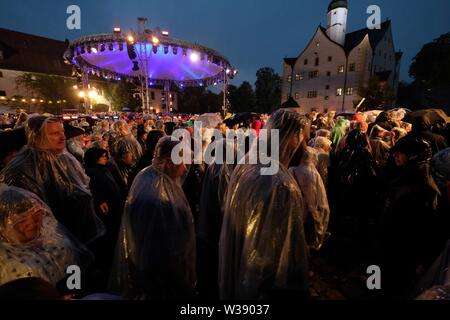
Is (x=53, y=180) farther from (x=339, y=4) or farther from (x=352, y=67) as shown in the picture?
(x=339, y=4)

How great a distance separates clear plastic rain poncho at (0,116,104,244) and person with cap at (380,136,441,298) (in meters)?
3.59

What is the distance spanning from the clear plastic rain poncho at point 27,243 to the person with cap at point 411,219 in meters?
3.27

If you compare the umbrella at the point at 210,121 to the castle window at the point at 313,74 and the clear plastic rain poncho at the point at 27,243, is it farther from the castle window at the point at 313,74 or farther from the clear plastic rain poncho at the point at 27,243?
the castle window at the point at 313,74

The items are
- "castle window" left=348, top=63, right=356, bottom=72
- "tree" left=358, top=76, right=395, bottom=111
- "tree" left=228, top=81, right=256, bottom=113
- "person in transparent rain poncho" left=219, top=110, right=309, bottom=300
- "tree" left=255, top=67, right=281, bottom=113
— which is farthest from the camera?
"tree" left=228, top=81, right=256, bottom=113

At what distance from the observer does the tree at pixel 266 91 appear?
48.1m

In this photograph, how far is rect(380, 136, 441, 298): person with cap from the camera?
2436 millimetres

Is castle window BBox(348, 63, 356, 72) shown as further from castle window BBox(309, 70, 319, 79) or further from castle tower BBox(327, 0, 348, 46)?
castle tower BBox(327, 0, 348, 46)

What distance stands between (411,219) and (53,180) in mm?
3992

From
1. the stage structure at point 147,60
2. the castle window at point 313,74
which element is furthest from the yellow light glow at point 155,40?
the castle window at point 313,74

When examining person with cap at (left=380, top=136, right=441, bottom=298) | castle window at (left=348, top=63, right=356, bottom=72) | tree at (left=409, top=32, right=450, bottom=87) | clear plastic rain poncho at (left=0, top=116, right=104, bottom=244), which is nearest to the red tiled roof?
castle window at (left=348, top=63, right=356, bottom=72)
